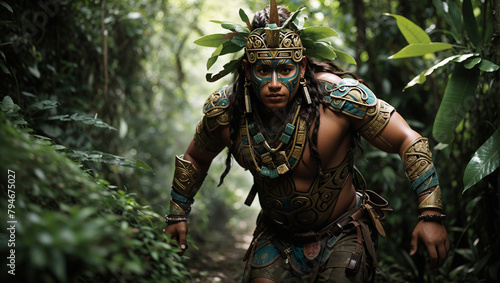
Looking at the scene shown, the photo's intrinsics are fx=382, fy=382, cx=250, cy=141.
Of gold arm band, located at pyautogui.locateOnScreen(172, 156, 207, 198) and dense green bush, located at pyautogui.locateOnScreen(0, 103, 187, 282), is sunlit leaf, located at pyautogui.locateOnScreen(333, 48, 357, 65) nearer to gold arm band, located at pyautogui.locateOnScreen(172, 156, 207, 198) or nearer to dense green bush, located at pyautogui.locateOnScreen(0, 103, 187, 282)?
gold arm band, located at pyautogui.locateOnScreen(172, 156, 207, 198)

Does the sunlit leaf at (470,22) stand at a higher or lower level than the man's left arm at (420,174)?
higher

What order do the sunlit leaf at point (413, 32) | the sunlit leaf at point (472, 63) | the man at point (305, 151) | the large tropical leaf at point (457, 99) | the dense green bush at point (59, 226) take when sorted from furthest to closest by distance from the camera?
the sunlit leaf at point (413, 32) → the large tropical leaf at point (457, 99) → the sunlit leaf at point (472, 63) → the man at point (305, 151) → the dense green bush at point (59, 226)

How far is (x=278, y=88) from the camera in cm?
214

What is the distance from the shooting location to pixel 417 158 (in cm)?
208

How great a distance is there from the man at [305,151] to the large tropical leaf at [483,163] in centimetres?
41

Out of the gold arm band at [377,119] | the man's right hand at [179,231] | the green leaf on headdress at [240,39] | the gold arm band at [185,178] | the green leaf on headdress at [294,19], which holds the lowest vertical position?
the man's right hand at [179,231]

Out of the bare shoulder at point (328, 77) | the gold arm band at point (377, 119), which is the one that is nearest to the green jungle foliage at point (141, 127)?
the gold arm band at point (377, 119)

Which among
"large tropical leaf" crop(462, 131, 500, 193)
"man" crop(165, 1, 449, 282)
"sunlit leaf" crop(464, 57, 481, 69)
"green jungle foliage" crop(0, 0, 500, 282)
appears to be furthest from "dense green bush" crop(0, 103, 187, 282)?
"sunlit leaf" crop(464, 57, 481, 69)

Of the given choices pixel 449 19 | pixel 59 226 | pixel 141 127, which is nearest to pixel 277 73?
pixel 59 226

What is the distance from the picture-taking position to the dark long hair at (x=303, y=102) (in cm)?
220

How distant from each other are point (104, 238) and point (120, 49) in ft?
10.8

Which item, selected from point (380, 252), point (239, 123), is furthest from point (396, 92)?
point (239, 123)

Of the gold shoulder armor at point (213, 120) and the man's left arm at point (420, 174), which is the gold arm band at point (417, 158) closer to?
the man's left arm at point (420, 174)

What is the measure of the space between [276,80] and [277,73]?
5 cm
